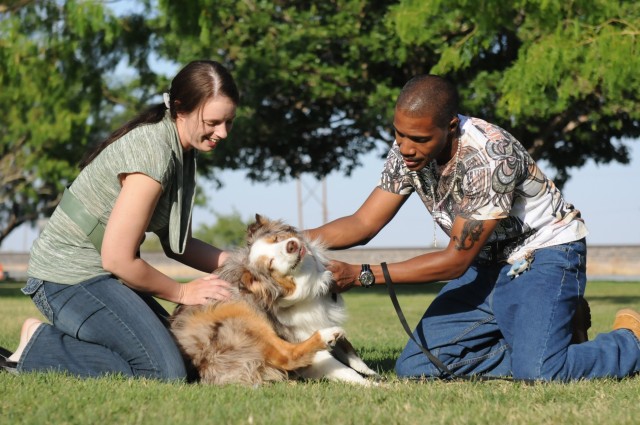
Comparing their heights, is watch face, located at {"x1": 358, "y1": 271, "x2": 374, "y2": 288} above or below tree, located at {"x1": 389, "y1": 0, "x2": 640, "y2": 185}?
below

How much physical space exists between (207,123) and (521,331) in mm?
2444

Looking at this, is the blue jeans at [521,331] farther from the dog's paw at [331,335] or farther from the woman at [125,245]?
the woman at [125,245]

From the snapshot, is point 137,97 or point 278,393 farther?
point 137,97

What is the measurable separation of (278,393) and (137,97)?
23394mm

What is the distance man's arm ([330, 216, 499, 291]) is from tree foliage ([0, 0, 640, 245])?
25.9 ft

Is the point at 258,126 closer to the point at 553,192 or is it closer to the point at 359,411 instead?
the point at 553,192

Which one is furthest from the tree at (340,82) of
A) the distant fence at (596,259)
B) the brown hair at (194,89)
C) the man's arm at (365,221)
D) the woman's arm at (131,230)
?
the woman's arm at (131,230)

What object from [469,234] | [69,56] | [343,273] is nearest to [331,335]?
[343,273]

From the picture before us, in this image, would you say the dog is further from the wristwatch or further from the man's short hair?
the man's short hair

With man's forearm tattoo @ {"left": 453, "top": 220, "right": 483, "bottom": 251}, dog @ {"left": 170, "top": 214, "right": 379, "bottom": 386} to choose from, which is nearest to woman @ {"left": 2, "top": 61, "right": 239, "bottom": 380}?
dog @ {"left": 170, "top": 214, "right": 379, "bottom": 386}

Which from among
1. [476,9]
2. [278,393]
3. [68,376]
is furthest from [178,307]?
[476,9]

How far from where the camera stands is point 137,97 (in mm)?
27203

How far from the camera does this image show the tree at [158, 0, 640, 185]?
19.6 m

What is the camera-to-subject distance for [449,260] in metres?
5.54
